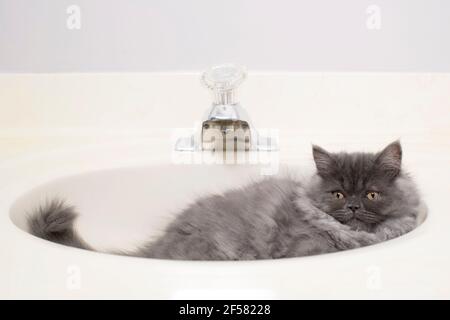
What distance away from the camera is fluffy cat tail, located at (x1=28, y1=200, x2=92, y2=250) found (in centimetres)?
96

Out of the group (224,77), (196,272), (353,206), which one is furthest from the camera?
(224,77)

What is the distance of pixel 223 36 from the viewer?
4.79 feet

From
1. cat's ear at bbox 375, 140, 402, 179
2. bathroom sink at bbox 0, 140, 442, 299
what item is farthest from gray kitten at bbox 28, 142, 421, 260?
bathroom sink at bbox 0, 140, 442, 299

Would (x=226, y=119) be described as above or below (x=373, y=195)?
above

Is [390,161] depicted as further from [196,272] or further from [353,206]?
[196,272]

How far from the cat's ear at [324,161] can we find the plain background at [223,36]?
514 millimetres

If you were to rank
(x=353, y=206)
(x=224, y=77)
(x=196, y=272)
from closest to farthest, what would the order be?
(x=196, y=272) < (x=353, y=206) < (x=224, y=77)

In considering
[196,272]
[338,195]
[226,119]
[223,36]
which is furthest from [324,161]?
[223,36]

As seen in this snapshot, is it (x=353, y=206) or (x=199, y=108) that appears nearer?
(x=353, y=206)

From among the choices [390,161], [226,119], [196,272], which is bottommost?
[196,272]

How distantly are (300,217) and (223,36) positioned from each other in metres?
0.68

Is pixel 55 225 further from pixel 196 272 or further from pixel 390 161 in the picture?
pixel 390 161

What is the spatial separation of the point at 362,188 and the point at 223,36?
68cm
